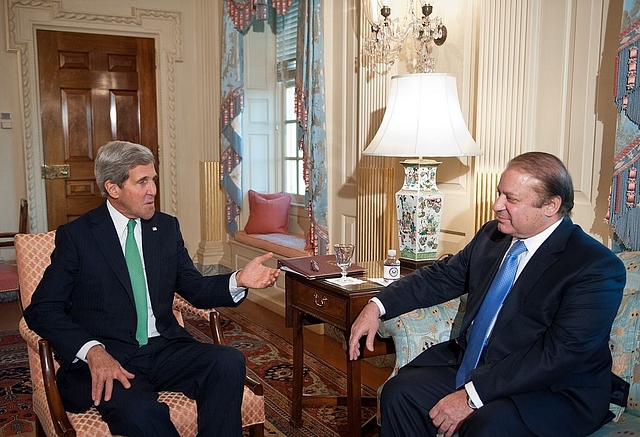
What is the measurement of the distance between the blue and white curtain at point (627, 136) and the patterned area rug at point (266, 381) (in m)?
1.39

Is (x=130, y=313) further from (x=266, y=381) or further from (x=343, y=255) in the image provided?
(x=266, y=381)

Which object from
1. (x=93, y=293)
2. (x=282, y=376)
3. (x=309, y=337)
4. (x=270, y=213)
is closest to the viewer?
(x=93, y=293)

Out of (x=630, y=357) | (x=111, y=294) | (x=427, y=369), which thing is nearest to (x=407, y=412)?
(x=427, y=369)

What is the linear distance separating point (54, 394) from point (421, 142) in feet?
5.32

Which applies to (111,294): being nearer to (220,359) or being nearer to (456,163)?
(220,359)

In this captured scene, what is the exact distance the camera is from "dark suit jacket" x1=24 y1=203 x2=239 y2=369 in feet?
6.62

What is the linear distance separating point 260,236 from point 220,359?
293 cm

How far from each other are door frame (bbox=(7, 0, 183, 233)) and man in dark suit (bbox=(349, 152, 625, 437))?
4.17m

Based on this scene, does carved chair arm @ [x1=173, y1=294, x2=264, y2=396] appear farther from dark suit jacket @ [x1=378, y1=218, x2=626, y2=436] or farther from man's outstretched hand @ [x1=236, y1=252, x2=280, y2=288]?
dark suit jacket @ [x1=378, y1=218, x2=626, y2=436]

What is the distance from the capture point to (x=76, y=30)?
17.6 feet

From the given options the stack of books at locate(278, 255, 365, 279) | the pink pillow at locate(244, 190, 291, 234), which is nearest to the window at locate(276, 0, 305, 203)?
the pink pillow at locate(244, 190, 291, 234)

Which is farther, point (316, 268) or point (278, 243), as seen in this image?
point (278, 243)

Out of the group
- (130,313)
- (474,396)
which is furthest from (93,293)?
(474,396)

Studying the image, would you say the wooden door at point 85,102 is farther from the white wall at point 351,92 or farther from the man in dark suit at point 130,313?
the man in dark suit at point 130,313
